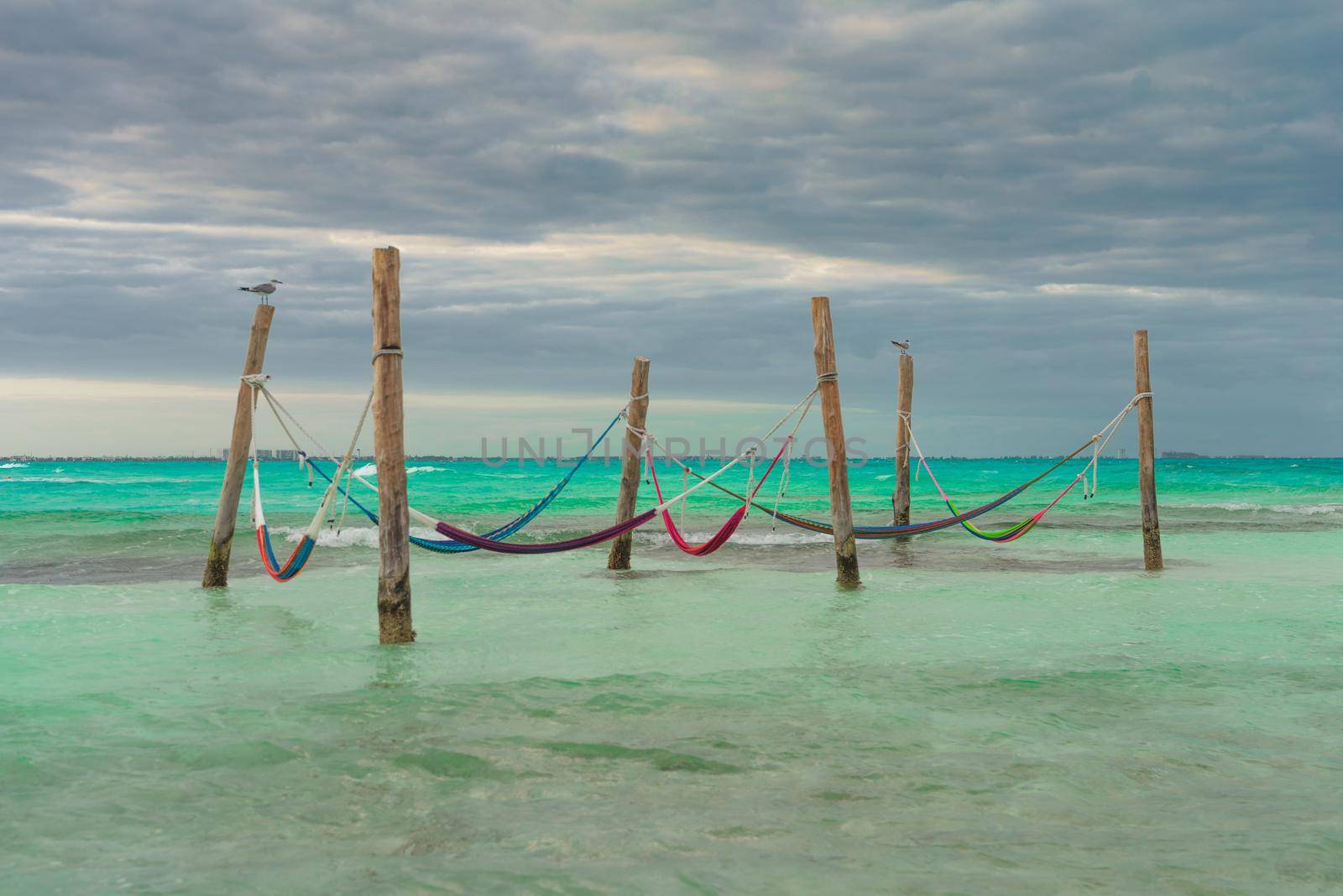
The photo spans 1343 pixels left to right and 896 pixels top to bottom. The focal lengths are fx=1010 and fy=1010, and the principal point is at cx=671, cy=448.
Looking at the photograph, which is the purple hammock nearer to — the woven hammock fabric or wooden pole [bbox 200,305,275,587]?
the woven hammock fabric

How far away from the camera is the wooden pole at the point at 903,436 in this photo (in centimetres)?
1539

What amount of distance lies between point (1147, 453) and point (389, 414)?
933 cm

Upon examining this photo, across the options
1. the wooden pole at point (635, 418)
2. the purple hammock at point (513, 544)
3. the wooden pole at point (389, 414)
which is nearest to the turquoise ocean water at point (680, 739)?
the purple hammock at point (513, 544)

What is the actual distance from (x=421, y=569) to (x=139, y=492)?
31.6 m

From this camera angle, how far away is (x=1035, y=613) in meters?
9.74

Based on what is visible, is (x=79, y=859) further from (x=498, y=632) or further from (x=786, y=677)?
(x=498, y=632)

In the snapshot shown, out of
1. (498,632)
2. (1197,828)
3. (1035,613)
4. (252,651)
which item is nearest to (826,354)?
(1035,613)

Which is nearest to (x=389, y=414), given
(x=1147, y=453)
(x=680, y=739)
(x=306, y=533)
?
(x=306, y=533)

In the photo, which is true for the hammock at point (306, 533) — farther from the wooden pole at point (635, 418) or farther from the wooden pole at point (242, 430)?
the wooden pole at point (635, 418)

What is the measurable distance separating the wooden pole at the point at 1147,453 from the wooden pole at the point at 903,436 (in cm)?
335

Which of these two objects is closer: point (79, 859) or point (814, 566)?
point (79, 859)

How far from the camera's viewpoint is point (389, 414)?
7520 mm

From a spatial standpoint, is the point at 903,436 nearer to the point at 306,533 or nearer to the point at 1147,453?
the point at 1147,453

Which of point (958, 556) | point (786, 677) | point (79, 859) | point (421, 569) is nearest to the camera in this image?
point (79, 859)
